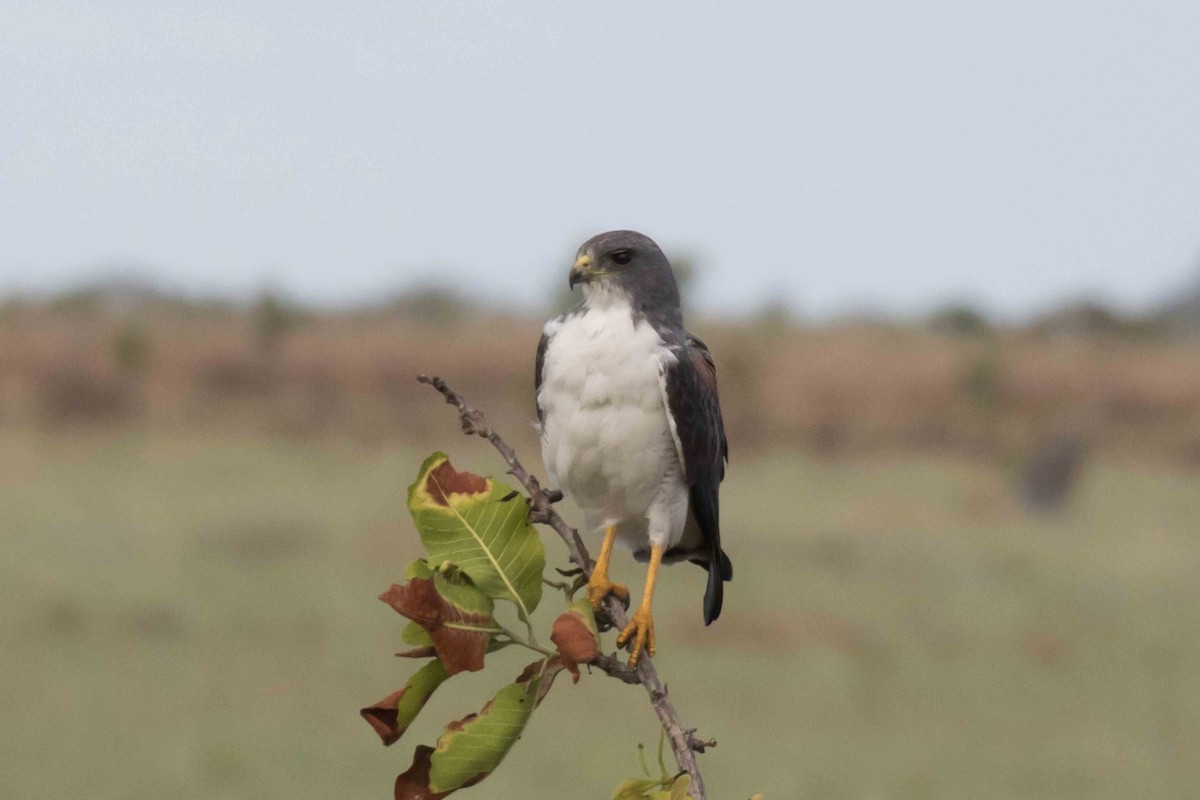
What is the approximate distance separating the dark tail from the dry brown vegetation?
98.2 ft

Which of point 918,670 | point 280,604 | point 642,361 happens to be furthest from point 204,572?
point 642,361

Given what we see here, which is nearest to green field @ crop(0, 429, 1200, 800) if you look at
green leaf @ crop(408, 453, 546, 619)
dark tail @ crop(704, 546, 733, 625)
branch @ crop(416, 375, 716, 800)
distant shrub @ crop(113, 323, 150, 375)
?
distant shrub @ crop(113, 323, 150, 375)

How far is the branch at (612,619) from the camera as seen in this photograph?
2097 millimetres

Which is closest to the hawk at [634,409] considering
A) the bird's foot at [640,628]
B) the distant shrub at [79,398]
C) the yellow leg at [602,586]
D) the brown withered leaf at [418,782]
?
the yellow leg at [602,586]

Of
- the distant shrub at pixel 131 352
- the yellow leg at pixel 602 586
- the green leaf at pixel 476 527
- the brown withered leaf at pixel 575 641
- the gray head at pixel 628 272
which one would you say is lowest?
the distant shrub at pixel 131 352

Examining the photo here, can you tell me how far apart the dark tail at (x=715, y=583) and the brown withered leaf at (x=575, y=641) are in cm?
110

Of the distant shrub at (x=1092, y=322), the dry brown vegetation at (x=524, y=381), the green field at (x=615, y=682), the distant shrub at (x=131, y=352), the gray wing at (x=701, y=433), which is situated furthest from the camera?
the distant shrub at (x=1092, y=322)

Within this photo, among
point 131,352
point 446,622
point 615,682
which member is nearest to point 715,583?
point 446,622

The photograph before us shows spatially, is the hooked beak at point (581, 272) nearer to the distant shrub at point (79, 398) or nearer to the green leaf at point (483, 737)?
the green leaf at point (483, 737)

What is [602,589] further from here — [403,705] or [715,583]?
[403,705]

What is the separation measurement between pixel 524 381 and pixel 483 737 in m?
33.3

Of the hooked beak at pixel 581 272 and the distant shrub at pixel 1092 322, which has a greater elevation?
the hooked beak at pixel 581 272

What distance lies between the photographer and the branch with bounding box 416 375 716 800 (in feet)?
6.88

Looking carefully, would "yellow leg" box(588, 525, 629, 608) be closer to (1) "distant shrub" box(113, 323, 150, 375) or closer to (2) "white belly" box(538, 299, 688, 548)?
(2) "white belly" box(538, 299, 688, 548)
